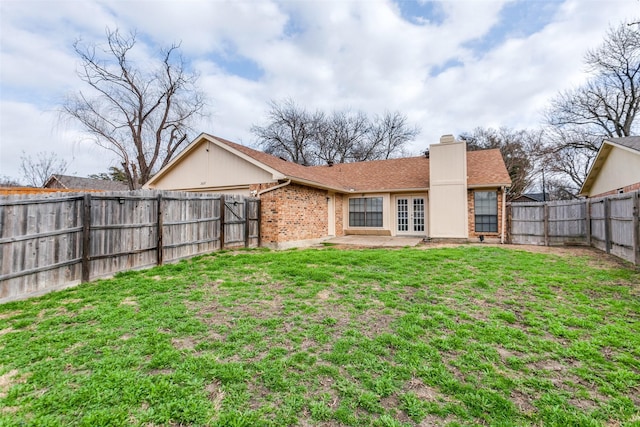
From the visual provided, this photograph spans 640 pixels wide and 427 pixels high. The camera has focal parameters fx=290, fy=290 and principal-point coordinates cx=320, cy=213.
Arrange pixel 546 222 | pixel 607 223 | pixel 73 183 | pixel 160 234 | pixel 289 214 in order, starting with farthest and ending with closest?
1. pixel 73 183
2. pixel 546 222
3. pixel 289 214
4. pixel 607 223
5. pixel 160 234

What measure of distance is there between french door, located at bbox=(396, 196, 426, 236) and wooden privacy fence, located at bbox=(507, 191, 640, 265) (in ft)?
11.6

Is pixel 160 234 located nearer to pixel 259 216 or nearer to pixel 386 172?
pixel 259 216

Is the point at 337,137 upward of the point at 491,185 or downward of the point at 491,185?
upward

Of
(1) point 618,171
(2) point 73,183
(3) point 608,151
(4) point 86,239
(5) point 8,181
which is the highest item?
(5) point 8,181

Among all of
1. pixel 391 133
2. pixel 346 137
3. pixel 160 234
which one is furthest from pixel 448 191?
pixel 346 137

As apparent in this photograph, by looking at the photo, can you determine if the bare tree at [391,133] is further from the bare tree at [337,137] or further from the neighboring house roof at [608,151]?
the neighboring house roof at [608,151]

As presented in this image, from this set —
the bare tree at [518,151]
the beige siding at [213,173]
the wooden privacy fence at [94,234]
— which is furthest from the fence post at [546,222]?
the bare tree at [518,151]

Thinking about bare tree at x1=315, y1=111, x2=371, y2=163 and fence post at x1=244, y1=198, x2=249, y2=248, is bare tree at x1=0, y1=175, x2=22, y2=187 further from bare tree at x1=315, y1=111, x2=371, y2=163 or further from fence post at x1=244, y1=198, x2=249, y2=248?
fence post at x1=244, y1=198, x2=249, y2=248

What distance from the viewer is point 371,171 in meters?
16.6

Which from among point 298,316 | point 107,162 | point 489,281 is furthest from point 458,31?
point 107,162

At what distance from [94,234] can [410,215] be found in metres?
12.2

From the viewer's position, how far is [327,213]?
44.9 feet

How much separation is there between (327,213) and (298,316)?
9.91 meters

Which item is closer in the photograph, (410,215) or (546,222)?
(546,222)
